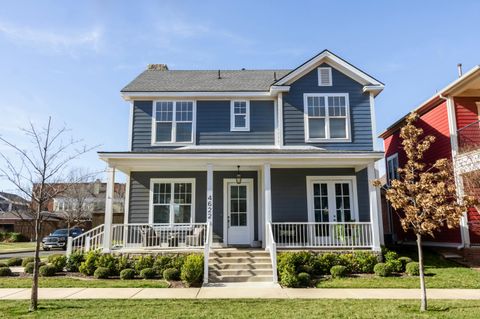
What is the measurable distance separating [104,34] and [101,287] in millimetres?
7292

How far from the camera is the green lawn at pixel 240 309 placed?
610 centimetres

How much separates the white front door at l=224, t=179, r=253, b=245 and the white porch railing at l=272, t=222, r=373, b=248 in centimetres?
114

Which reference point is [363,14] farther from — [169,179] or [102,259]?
[102,259]

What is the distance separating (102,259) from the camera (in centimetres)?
1015

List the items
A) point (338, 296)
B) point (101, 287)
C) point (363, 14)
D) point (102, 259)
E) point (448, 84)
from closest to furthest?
point (338, 296), point (101, 287), point (102, 259), point (363, 14), point (448, 84)

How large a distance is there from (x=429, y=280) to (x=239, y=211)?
644 cm

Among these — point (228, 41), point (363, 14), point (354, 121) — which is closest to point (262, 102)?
point (228, 41)

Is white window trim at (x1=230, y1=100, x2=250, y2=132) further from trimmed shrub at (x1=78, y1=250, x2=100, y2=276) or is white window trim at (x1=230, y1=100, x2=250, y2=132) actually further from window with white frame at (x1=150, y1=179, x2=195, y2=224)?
trimmed shrub at (x1=78, y1=250, x2=100, y2=276)

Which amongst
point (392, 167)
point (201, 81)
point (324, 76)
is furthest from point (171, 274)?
point (392, 167)

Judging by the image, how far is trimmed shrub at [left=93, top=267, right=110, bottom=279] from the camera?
384 inches

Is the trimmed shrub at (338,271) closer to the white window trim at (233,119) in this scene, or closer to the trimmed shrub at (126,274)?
the trimmed shrub at (126,274)

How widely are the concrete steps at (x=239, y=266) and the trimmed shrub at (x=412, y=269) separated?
4078mm

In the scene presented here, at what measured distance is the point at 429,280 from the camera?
9.30 metres

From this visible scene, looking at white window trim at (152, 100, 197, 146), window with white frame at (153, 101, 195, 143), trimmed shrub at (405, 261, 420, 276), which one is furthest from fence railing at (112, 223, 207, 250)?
trimmed shrub at (405, 261, 420, 276)
